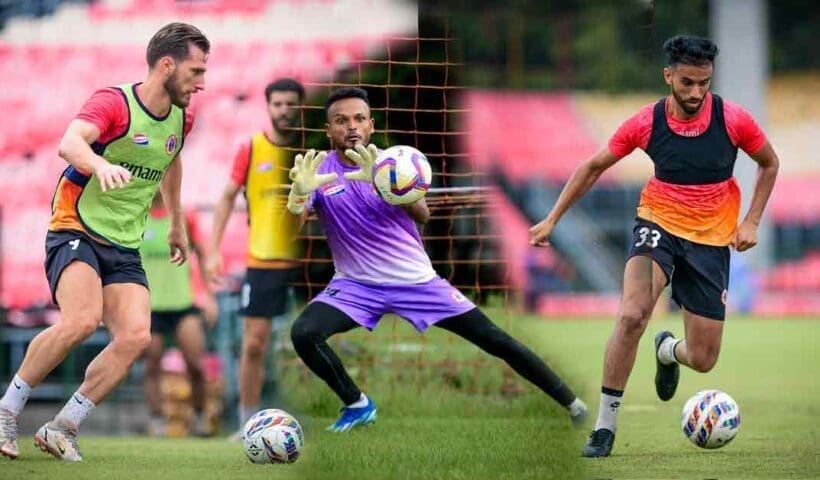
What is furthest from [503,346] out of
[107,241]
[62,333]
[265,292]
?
[62,333]

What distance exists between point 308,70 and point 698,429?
23.3 ft

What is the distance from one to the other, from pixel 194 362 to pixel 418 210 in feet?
10.4

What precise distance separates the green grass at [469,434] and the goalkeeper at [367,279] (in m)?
0.44

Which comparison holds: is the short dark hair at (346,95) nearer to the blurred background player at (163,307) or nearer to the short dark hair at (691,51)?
the short dark hair at (691,51)

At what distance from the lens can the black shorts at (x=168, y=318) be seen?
395 inches

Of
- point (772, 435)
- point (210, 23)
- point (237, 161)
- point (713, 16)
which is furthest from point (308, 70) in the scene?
point (713, 16)

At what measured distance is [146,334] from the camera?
21.5 ft

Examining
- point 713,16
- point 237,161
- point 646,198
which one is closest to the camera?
point 646,198

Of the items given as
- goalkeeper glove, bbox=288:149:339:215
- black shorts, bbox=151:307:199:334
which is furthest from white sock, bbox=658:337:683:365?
black shorts, bbox=151:307:199:334

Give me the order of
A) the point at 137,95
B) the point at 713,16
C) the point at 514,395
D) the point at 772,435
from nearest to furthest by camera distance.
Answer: the point at 137,95, the point at 772,435, the point at 514,395, the point at 713,16

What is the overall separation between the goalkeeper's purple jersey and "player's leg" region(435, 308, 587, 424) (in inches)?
11.3

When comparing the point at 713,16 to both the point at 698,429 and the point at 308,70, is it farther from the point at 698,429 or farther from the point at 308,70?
the point at 698,429

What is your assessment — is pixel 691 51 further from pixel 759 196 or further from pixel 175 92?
pixel 175 92

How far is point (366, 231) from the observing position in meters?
7.42
